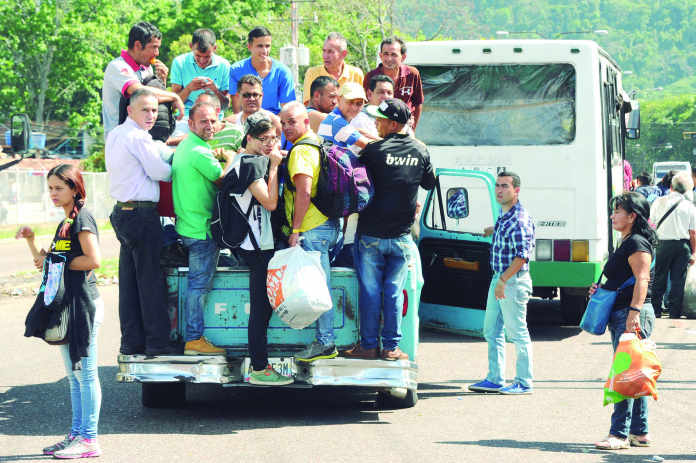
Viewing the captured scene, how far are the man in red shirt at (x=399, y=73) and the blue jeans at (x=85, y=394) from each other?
13.9 ft

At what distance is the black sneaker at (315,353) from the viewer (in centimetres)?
662

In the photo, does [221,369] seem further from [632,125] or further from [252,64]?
[632,125]

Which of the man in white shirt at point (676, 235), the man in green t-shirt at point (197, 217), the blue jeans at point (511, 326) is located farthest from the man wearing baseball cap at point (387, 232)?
the man in white shirt at point (676, 235)

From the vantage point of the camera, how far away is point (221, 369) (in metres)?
6.61

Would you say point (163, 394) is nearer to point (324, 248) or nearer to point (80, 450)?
point (80, 450)

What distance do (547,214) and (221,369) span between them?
5548 millimetres

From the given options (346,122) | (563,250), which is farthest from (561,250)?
(346,122)

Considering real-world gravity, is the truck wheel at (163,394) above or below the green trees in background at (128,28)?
below

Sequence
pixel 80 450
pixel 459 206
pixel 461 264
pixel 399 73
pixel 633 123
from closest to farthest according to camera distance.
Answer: pixel 80 450
pixel 459 206
pixel 461 264
pixel 399 73
pixel 633 123

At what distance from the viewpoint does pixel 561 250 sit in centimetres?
1097

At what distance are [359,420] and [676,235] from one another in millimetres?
7225

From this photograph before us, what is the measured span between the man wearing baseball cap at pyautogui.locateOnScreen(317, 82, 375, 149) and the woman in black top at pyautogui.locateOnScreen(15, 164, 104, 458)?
6.94ft

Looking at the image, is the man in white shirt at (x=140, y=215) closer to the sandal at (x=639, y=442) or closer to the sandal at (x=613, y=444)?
the sandal at (x=613, y=444)

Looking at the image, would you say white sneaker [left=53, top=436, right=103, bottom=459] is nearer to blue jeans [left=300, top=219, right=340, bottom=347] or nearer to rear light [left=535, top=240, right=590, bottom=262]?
blue jeans [left=300, top=219, right=340, bottom=347]
